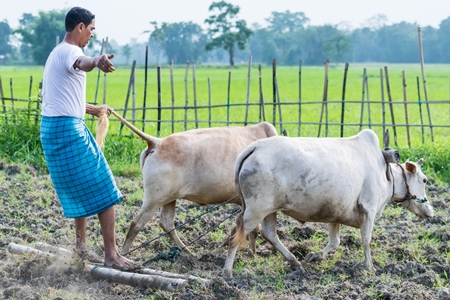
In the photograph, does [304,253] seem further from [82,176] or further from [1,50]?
[1,50]

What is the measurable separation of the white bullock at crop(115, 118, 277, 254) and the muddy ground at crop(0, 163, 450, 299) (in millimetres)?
322

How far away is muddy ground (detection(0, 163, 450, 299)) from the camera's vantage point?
4773mm

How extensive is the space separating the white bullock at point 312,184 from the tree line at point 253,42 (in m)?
53.1

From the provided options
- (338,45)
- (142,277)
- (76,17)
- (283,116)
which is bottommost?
(142,277)

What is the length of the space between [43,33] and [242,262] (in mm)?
60930

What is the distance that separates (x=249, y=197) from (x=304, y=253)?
3.55 ft

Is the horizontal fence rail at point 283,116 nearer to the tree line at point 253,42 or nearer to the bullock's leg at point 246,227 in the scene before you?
the bullock's leg at point 246,227

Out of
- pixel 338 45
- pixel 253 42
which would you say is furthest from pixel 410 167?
pixel 253 42

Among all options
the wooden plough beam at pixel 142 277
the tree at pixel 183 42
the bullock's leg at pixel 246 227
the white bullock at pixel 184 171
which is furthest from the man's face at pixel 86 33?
the tree at pixel 183 42

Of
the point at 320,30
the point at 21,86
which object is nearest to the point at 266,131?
the point at 21,86

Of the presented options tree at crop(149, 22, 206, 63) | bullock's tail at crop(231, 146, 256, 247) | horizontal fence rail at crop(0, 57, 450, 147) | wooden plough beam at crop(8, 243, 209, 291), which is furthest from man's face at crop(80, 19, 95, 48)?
tree at crop(149, 22, 206, 63)

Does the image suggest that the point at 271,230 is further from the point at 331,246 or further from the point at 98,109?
the point at 98,109

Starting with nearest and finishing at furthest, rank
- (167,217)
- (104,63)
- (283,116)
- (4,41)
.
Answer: (104,63), (167,217), (283,116), (4,41)

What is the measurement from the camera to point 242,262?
573 cm
